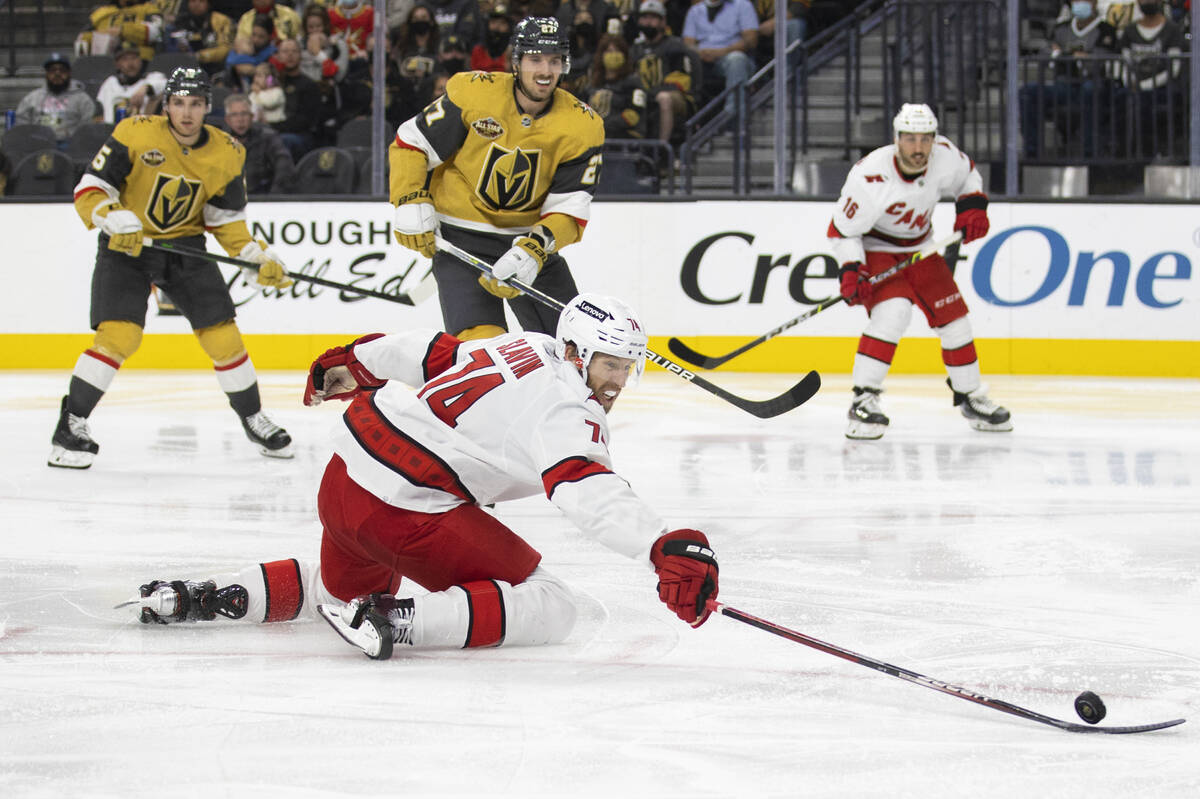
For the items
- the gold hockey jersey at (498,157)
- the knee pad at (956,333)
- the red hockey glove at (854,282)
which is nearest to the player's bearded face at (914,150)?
the red hockey glove at (854,282)

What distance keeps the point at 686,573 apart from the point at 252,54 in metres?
7.44

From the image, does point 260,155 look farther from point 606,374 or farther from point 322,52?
point 606,374

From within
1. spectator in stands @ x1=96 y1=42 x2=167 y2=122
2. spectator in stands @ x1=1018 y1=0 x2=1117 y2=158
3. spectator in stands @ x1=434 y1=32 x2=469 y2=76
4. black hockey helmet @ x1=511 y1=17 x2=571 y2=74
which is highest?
spectator in stands @ x1=434 y1=32 x2=469 y2=76

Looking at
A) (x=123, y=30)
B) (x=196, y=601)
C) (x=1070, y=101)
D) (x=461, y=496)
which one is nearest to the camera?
(x=461, y=496)

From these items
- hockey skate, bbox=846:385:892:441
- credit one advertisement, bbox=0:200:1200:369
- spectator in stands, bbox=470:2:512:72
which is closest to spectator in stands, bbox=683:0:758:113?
spectator in stands, bbox=470:2:512:72

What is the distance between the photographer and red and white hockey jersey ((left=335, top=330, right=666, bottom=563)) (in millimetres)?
2287

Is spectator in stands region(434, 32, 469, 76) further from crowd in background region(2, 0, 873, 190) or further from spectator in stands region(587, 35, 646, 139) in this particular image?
spectator in stands region(587, 35, 646, 139)

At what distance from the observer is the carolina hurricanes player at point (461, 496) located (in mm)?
2361

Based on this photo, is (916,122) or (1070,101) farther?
(1070,101)

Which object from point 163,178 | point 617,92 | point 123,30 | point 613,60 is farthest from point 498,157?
point 123,30

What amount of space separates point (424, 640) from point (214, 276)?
2622mm

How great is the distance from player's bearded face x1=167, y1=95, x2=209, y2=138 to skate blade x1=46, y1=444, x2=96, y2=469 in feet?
3.38

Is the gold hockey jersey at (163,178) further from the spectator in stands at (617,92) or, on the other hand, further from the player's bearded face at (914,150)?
the spectator in stands at (617,92)

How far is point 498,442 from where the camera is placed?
2475 millimetres
